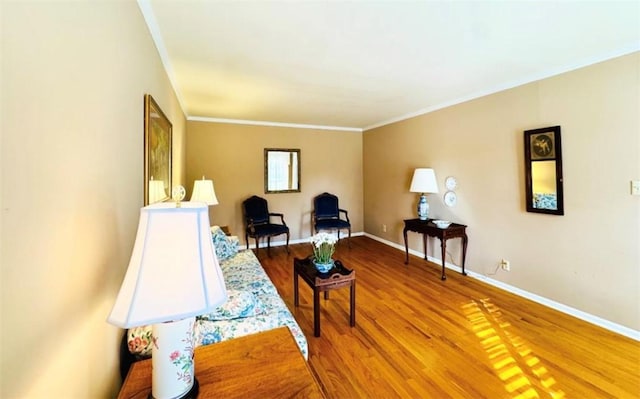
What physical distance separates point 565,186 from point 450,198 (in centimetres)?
132

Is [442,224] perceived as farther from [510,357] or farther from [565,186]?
[510,357]

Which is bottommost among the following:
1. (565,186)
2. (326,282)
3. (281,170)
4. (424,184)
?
(326,282)

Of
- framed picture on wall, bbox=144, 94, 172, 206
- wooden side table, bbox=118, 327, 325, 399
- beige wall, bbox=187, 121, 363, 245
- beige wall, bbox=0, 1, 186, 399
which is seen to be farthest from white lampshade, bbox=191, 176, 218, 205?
wooden side table, bbox=118, 327, 325, 399

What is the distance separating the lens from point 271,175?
17.0 ft

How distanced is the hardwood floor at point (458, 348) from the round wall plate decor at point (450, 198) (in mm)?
1156

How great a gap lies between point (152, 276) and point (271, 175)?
4.50 m

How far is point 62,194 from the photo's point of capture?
2.50 ft

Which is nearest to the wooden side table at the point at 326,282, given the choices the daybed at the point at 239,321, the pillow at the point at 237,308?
the daybed at the point at 239,321

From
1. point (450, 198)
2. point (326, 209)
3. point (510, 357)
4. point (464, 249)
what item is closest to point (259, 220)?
point (326, 209)

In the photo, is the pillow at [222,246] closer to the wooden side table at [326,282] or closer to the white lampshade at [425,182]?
the wooden side table at [326,282]

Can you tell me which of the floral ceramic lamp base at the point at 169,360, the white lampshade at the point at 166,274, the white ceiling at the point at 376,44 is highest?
the white ceiling at the point at 376,44

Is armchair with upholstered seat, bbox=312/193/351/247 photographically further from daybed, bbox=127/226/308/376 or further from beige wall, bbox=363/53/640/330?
daybed, bbox=127/226/308/376

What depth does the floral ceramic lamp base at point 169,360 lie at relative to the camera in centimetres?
84

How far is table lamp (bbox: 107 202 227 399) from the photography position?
0.74 metres
